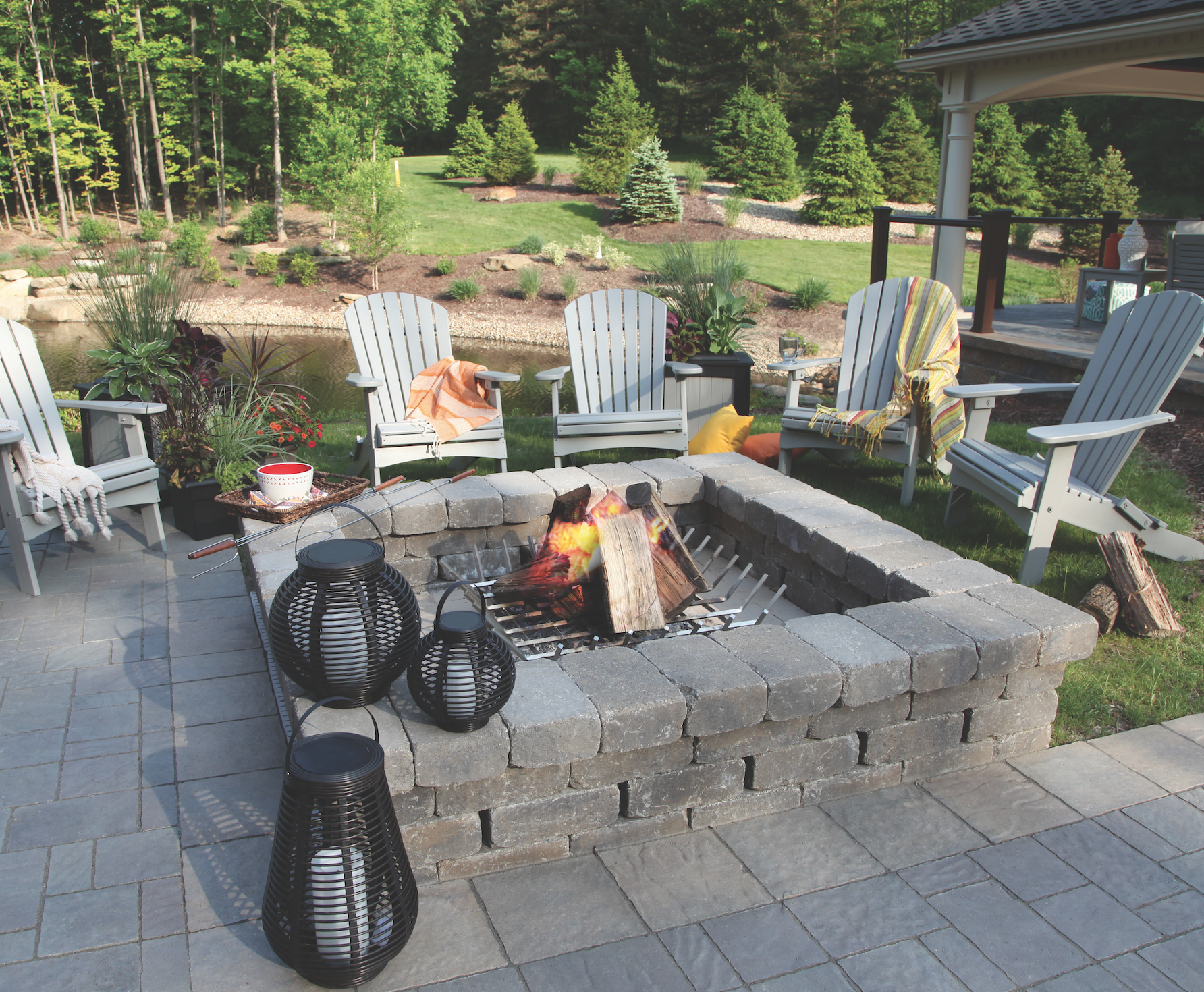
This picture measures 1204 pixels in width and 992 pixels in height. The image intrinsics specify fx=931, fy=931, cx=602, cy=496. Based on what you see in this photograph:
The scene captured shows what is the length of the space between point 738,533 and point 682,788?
1515 mm

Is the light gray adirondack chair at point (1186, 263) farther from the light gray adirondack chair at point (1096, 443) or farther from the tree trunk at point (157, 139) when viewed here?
the tree trunk at point (157, 139)

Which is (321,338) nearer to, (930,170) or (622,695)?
(622,695)

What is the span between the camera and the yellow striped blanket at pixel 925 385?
4164 millimetres

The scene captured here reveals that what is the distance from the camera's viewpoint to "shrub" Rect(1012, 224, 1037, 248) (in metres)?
16.5

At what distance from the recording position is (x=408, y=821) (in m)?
1.96

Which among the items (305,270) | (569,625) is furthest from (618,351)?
(305,270)

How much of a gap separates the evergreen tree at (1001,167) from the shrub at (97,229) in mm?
14995

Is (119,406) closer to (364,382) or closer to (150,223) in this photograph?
(364,382)

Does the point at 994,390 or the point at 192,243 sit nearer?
the point at 994,390

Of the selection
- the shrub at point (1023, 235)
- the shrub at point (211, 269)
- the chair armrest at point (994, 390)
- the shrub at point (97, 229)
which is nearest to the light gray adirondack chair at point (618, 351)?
the chair armrest at point (994, 390)

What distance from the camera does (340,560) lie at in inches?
81.1

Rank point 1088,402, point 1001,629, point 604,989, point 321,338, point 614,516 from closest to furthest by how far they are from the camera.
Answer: point 604,989 → point 1001,629 → point 614,516 → point 1088,402 → point 321,338

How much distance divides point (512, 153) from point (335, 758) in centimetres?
2051

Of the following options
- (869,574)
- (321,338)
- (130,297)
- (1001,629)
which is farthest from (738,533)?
(321,338)
